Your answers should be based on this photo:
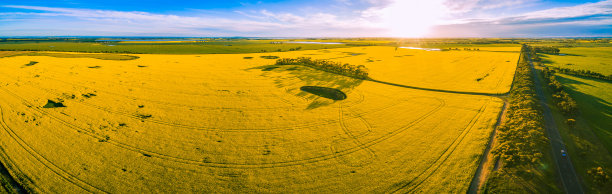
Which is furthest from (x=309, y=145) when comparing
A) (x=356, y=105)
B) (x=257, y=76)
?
(x=257, y=76)

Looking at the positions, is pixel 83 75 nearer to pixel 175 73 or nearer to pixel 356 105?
pixel 175 73

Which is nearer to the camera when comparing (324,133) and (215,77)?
(324,133)

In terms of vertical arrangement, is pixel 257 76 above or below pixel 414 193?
above

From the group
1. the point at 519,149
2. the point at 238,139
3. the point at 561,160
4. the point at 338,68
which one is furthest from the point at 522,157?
the point at 338,68

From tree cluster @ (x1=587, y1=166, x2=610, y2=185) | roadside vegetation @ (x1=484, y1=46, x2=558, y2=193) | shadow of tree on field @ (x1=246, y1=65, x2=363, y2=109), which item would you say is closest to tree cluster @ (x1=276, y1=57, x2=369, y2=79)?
shadow of tree on field @ (x1=246, y1=65, x2=363, y2=109)

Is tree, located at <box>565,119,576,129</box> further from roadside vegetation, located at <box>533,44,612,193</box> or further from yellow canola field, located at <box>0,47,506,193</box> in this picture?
yellow canola field, located at <box>0,47,506,193</box>

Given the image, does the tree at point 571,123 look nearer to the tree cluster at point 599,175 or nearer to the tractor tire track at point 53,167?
the tree cluster at point 599,175
